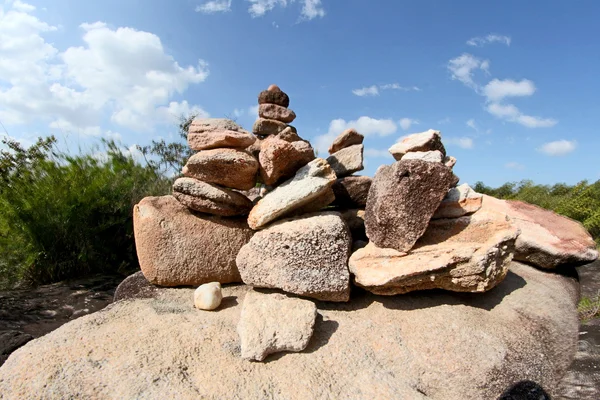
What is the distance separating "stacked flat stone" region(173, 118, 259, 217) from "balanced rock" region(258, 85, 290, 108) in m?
1.03

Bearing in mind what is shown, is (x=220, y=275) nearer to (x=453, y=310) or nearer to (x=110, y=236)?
(x=453, y=310)

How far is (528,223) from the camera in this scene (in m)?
5.00

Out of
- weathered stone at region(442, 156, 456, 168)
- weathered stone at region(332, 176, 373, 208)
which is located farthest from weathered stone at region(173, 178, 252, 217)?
weathered stone at region(442, 156, 456, 168)

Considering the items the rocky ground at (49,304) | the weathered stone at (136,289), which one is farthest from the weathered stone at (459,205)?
the rocky ground at (49,304)

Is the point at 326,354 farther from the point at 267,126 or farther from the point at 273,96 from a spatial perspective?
the point at 273,96

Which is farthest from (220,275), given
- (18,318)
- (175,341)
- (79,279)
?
(79,279)

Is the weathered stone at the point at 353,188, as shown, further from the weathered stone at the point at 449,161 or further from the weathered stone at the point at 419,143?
the weathered stone at the point at 449,161

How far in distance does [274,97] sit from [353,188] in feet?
5.69

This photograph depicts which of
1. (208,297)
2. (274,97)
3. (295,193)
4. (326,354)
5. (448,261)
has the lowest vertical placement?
(326,354)

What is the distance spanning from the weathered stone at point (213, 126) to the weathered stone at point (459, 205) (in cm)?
233

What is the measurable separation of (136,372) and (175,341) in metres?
0.38

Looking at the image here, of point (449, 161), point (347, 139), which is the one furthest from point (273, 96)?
point (449, 161)

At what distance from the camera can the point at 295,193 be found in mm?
3559

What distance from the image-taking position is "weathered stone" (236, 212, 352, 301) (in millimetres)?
3367
